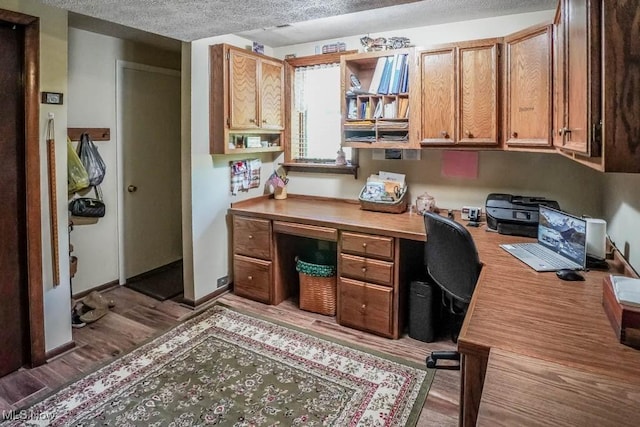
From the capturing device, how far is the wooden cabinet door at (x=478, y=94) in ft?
8.61

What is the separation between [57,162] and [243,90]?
1.40 meters

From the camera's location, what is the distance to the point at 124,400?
2.11 meters

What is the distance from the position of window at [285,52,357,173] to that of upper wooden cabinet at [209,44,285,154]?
0.54 ft

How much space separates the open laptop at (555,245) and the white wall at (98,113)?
10.7 feet

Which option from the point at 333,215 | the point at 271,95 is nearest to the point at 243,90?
the point at 271,95

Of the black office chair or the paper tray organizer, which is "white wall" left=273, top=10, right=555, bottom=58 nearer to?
the paper tray organizer

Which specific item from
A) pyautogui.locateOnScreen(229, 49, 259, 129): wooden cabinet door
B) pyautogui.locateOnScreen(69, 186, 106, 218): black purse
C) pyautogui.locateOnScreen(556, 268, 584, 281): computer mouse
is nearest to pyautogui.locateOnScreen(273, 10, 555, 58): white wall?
pyautogui.locateOnScreen(229, 49, 259, 129): wooden cabinet door

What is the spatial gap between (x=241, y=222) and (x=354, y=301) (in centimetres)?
116

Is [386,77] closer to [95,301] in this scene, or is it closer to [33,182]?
[33,182]

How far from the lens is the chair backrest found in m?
1.89

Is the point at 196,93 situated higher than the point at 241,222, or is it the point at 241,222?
the point at 196,93

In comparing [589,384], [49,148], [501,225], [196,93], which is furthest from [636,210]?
[49,148]

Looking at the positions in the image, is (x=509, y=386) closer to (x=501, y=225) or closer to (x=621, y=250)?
(x=621, y=250)

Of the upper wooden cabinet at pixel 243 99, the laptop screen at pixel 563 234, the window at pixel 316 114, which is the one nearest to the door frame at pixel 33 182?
the upper wooden cabinet at pixel 243 99
